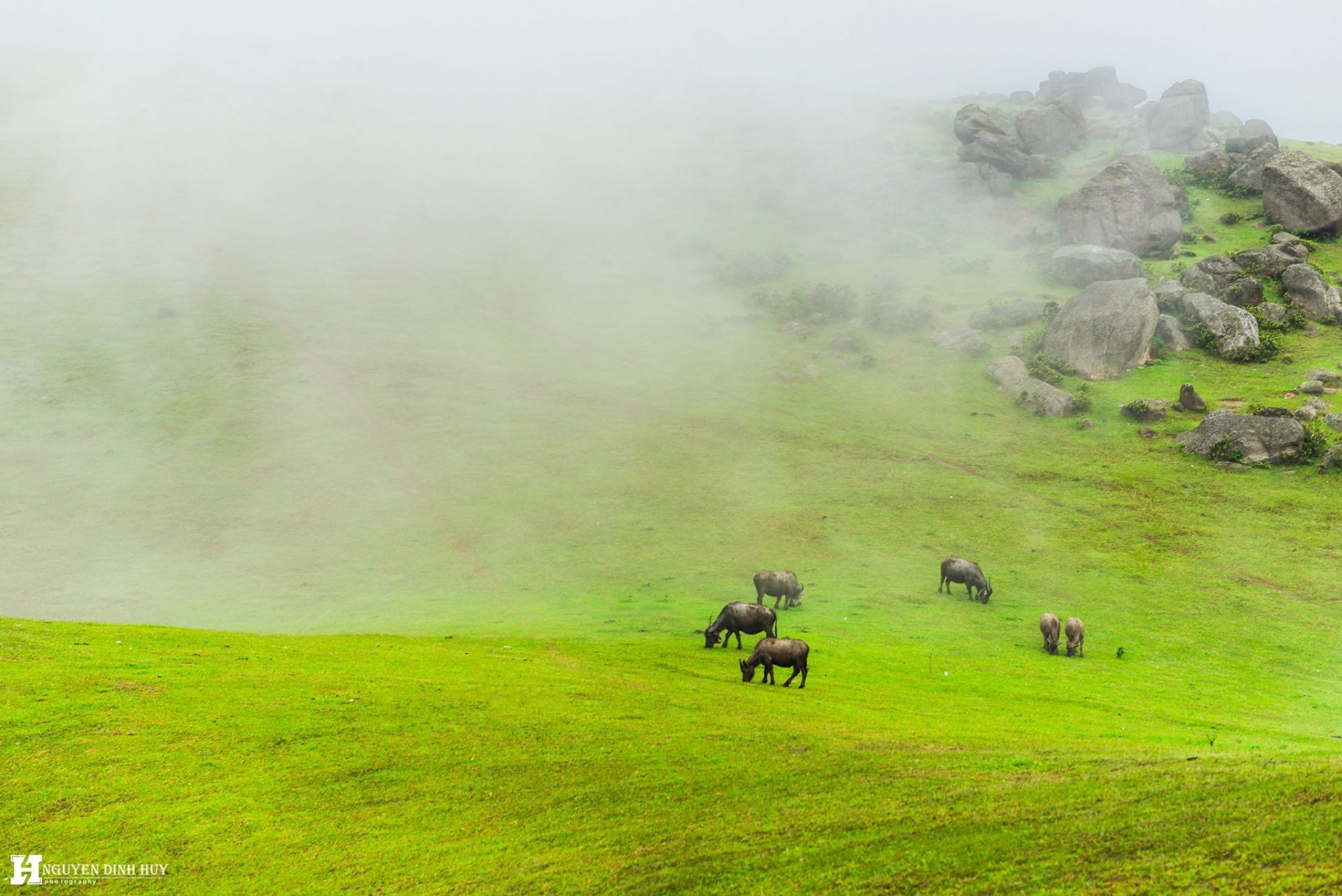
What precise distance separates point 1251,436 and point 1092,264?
53.7m

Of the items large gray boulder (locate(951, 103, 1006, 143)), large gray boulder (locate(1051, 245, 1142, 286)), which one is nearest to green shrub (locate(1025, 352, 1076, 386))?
large gray boulder (locate(1051, 245, 1142, 286))

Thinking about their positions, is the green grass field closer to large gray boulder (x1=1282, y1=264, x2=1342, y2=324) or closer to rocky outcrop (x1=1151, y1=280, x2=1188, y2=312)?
large gray boulder (x1=1282, y1=264, x2=1342, y2=324)

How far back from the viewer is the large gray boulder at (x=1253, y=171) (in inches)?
5207

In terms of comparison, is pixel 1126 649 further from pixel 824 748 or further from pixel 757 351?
pixel 757 351

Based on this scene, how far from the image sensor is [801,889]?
542 inches

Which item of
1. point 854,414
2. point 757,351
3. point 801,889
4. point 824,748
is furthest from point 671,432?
point 801,889

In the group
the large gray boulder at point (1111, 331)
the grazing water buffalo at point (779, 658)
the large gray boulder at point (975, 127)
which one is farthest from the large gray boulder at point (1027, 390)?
the large gray boulder at point (975, 127)

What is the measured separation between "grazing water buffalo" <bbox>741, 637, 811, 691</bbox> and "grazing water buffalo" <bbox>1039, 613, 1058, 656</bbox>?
15854mm

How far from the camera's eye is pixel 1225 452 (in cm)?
7144

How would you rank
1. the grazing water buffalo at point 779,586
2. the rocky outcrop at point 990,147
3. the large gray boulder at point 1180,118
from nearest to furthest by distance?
the grazing water buffalo at point 779,586 → the rocky outcrop at point 990,147 → the large gray boulder at point 1180,118

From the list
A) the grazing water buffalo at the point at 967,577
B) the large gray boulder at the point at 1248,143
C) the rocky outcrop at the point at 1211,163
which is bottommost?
the grazing water buffalo at the point at 967,577

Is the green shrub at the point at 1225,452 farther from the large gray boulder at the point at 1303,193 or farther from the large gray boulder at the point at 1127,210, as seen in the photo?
the large gray boulder at the point at 1303,193

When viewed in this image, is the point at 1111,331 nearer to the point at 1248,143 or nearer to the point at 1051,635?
the point at 1051,635

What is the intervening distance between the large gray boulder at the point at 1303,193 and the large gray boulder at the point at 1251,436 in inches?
2537
